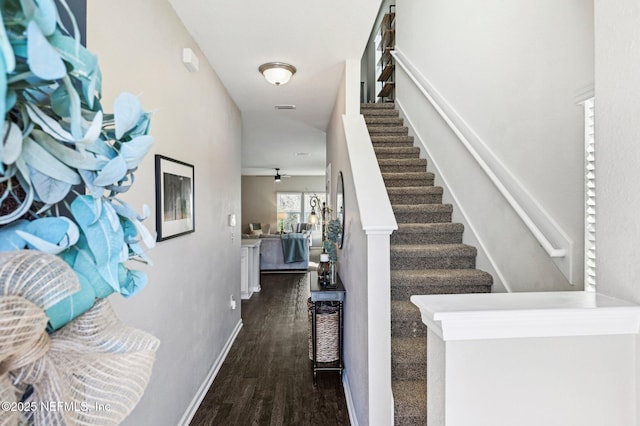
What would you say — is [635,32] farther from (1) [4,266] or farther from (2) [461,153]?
→ (2) [461,153]

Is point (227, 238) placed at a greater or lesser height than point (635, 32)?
lesser

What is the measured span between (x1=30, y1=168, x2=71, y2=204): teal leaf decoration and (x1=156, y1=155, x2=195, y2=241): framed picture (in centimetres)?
149

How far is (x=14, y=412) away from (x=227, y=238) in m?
3.29

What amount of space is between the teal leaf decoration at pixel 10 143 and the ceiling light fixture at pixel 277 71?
2.73 metres

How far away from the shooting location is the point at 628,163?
0.87 metres

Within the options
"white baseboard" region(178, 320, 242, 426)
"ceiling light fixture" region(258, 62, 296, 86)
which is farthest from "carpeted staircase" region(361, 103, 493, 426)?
"white baseboard" region(178, 320, 242, 426)

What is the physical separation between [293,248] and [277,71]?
5.72 meters

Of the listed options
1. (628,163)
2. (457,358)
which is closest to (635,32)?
(628,163)

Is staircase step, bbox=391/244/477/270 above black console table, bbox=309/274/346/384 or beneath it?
above

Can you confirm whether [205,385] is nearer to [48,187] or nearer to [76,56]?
[48,187]

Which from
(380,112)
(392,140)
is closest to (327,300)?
(392,140)

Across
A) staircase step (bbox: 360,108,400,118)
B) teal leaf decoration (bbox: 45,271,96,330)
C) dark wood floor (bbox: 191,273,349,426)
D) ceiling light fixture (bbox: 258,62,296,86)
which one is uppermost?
staircase step (bbox: 360,108,400,118)

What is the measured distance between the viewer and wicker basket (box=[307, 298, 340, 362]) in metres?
2.87

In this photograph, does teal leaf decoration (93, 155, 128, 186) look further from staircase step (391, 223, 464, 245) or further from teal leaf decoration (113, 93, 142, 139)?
staircase step (391, 223, 464, 245)
